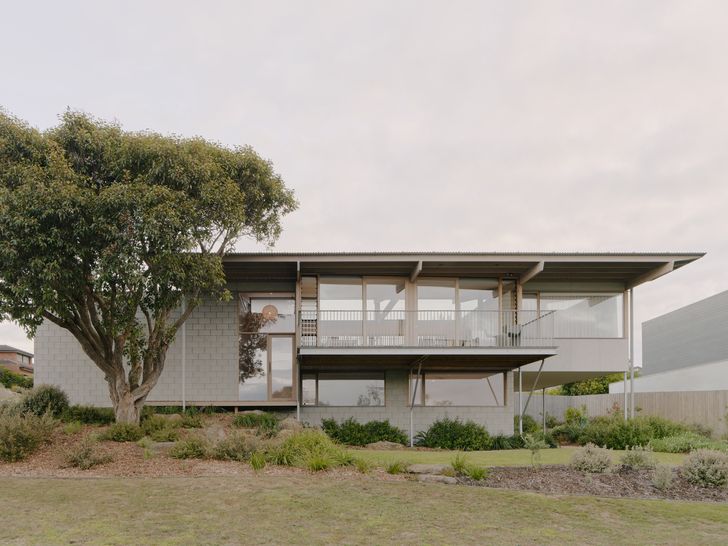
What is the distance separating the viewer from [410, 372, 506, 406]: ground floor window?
18.9 meters

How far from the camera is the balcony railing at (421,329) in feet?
58.9

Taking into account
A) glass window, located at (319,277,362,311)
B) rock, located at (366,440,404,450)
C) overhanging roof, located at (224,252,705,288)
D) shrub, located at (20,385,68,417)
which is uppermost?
overhanging roof, located at (224,252,705,288)

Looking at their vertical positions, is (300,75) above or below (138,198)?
above

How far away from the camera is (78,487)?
9828mm

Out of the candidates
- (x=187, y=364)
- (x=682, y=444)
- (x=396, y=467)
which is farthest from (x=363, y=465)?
(x=682, y=444)

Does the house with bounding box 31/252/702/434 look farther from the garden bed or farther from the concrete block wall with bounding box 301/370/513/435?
the garden bed

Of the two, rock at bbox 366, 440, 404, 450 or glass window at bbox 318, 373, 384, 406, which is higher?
glass window at bbox 318, 373, 384, 406

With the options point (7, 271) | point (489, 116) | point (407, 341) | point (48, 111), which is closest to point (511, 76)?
point (489, 116)

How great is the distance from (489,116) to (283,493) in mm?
10980

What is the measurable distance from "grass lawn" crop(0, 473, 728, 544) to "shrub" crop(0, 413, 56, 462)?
166 centimetres

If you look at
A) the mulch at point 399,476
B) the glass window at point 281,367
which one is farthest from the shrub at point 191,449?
the glass window at point 281,367

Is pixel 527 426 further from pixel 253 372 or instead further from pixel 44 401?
pixel 44 401

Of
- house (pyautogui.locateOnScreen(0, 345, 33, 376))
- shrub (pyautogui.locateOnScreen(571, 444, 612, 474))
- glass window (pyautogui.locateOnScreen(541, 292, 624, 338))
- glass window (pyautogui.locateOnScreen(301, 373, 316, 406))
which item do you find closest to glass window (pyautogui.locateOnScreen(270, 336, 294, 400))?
glass window (pyautogui.locateOnScreen(301, 373, 316, 406))

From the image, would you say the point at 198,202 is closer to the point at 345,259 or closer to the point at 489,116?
the point at 345,259
